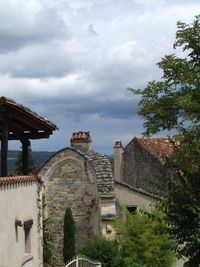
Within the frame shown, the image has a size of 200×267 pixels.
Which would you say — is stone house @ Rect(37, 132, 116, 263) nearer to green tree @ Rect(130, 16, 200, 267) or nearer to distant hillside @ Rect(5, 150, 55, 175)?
distant hillside @ Rect(5, 150, 55, 175)

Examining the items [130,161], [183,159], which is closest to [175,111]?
[183,159]

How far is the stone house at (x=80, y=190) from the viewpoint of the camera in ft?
100

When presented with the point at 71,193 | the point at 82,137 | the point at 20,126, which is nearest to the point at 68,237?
the point at 71,193

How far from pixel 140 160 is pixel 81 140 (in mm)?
5191

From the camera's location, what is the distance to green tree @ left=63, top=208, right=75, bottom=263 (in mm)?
29984

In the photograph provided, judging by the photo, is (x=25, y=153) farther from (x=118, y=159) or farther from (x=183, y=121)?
(x=118, y=159)

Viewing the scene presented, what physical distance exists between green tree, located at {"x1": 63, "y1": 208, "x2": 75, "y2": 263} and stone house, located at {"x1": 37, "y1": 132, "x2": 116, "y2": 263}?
1.12m

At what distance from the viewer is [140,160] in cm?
3566

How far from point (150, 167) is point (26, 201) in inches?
717

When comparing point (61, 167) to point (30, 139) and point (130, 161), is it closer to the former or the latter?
point (130, 161)

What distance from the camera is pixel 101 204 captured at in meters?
30.3

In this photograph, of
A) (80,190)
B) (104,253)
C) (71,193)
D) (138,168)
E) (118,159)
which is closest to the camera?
(104,253)

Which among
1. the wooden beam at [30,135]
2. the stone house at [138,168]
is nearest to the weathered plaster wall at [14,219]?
the wooden beam at [30,135]

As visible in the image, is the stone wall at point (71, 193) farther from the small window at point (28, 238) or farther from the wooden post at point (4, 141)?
the wooden post at point (4, 141)
